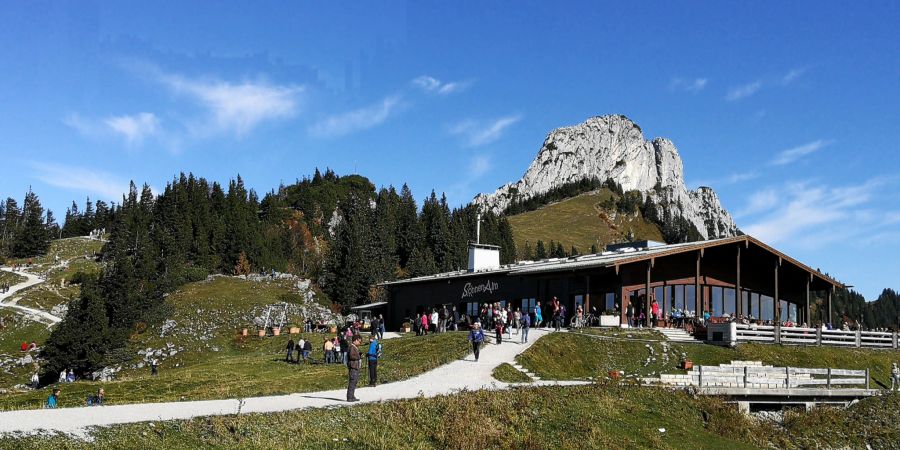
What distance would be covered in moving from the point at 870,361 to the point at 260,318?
5009 cm

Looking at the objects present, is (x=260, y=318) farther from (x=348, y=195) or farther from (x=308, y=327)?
(x=348, y=195)

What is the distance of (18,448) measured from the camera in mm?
12734

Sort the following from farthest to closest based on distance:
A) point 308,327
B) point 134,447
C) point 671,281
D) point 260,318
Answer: point 260,318, point 308,327, point 671,281, point 134,447

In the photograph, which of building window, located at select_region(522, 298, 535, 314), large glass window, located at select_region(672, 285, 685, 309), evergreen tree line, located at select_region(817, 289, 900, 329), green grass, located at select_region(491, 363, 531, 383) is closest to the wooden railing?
large glass window, located at select_region(672, 285, 685, 309)

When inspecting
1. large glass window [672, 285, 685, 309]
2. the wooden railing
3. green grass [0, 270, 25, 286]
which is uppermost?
green grass [0, 270, 25, 286]

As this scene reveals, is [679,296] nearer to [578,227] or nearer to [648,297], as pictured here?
[648,297]

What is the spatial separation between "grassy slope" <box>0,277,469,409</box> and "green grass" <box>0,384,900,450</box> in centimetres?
582

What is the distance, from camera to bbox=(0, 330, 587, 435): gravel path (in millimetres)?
14898

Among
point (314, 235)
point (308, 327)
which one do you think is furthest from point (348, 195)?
point (308, 327)

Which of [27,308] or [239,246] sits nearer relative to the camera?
[27,308]

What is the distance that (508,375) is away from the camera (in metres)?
27.6

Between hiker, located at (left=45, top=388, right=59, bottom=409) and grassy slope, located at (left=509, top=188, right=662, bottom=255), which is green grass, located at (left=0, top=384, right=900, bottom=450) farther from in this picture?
grassy slope, located at (left=509, top=188, right=662, bottom=255)

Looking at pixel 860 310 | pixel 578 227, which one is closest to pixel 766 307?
pixel 860 310

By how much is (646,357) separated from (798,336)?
34.4 feet
